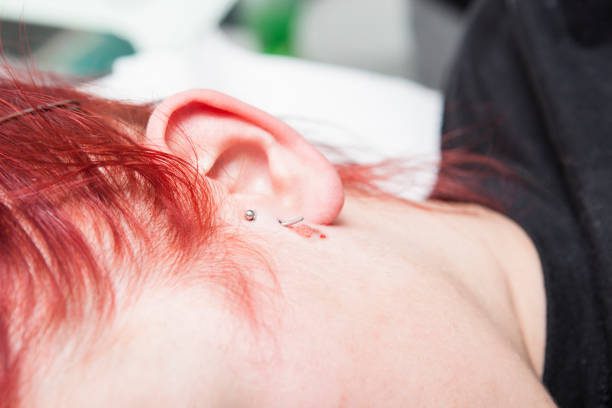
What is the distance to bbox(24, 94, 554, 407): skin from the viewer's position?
37 centimetres

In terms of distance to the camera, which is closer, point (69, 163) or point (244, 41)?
point (69, 163)

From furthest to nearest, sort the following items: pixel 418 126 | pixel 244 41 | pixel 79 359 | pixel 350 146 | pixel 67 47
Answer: pixel 244 41 < pixel 67 47 < pixel 418 126 < pixel 350 146 < pixel 79 359

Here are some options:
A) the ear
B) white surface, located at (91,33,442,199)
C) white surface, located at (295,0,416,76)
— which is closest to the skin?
the ear

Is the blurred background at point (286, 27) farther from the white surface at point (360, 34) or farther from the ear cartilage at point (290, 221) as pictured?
the ear cartilage at point (290, 221)

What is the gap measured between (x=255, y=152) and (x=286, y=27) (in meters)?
0.90

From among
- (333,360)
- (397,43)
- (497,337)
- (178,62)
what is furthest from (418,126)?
(333,360)

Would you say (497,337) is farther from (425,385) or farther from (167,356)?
(167,356)

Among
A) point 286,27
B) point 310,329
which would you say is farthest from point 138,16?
point 310,329

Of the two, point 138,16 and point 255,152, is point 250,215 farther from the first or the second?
point 138,16

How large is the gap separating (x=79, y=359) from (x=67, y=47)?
1007mm

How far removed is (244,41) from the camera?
1407mm

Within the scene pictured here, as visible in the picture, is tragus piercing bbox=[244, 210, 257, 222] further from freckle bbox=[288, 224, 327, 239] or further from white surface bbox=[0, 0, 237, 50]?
white surface bbox=[0, 0, 237, 50]

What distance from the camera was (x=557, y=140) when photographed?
712mm

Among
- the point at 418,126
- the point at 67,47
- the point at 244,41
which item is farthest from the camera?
the point at 244,41
